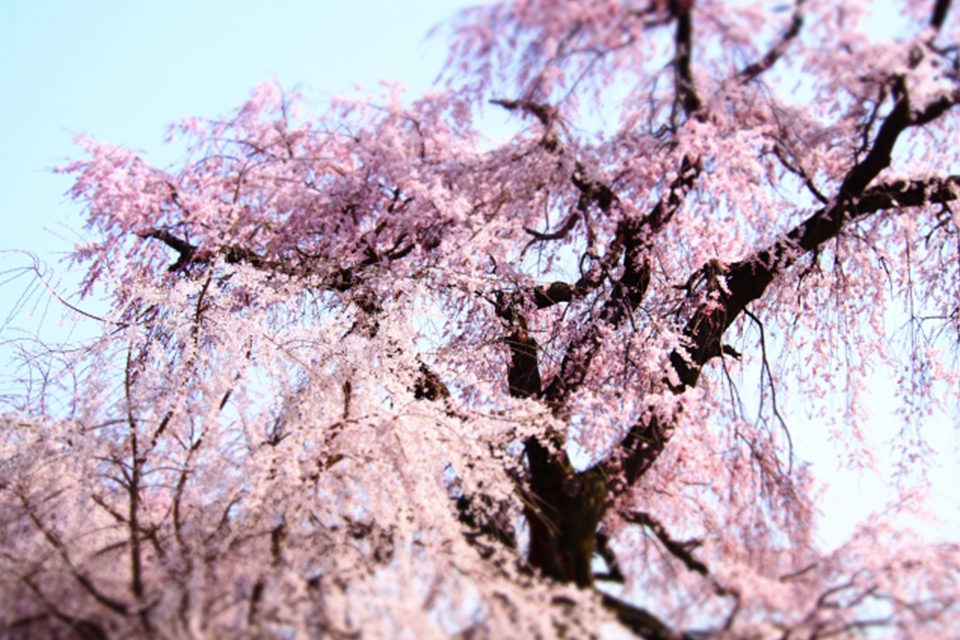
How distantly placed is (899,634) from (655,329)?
2.88m

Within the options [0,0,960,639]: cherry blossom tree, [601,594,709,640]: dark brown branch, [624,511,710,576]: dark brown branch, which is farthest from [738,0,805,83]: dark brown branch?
[601,594,709,640]: dark brown branch

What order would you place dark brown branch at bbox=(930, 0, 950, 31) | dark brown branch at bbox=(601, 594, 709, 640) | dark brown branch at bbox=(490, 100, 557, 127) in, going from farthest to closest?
dark brown branch at bbox=(490, 100, 557, 127) < dark brown branch at bbox=(930, 0, 950, 31) < dark brown branch at bbox=(601, 594, 709, 640)

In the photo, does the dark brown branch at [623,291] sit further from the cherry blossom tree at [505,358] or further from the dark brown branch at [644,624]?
the dark brown branch at [644,624]

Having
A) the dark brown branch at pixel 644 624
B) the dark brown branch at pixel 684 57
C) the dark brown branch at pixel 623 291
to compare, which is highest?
the dark brown branch at pixel 684 57

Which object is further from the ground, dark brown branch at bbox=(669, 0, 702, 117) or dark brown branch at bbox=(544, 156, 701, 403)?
dark brown branch at bbox=(669, 0, 702, 117)

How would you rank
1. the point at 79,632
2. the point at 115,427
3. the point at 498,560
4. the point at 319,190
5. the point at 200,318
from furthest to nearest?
1. the point at 319,190
2. the point at 200,318
3. the point at 115,427
4. the point at 498,560
5. the point at 79,632

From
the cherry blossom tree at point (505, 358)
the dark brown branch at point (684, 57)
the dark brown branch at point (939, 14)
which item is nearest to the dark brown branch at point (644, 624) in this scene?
the cherry blossom tree at point (505, 358)

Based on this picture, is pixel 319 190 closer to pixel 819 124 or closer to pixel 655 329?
pixel 655 329

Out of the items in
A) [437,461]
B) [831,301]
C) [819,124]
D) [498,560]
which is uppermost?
[819,124]

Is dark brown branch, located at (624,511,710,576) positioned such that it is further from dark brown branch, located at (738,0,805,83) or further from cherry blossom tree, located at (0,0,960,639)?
dark brown branch, located at (738,0,805,83)

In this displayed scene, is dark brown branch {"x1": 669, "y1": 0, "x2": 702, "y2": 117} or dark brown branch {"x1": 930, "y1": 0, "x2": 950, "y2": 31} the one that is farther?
dark brown branch {"x1": 669, "y1": 0, "x2": 702, "y2": 117}

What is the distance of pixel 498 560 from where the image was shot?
4.83m

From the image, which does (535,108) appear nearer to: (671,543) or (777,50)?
(777,50)

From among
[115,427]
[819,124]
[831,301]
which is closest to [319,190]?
[115,427]
